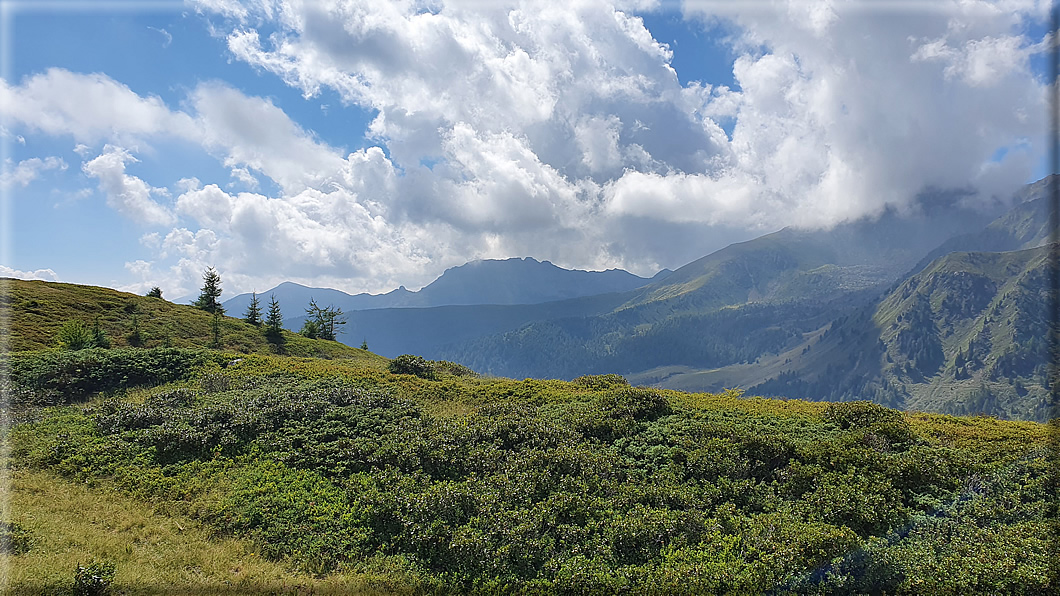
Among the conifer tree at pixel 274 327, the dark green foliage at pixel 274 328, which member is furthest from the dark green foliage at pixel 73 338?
the conifer tree at pixel 274 327

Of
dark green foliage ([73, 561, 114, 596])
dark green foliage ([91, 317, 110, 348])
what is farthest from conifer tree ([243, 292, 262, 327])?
dark green foliage ([73, 561, 114, 596])

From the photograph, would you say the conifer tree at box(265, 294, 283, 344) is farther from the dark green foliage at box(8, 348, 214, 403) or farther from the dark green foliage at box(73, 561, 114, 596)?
the dark green foliage at box(73, 561, 114, 596)

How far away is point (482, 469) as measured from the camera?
1639 cm

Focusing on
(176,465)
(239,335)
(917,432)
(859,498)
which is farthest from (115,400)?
(917,432)

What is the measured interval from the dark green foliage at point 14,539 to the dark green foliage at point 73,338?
84.9 feet

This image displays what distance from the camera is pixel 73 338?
1266 inches

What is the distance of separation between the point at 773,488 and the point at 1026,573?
5.57 m

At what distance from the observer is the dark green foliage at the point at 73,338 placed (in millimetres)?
31969

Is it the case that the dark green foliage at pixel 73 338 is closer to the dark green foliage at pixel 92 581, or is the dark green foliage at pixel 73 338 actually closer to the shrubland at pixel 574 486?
the shrubland at pixel 574 486

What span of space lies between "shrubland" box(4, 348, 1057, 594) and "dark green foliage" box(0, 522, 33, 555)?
0.34m

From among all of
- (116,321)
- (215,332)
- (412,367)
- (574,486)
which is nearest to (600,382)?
(412,367)

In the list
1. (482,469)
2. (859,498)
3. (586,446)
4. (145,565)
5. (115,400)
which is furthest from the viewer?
(115,400)

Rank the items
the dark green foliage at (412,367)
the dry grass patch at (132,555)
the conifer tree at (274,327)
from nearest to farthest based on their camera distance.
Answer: the dry grass patch at (132,555) < the dark green foliage at (412,367) < the conifer tree at (274,327)

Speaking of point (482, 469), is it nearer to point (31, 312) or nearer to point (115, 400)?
point (115, 400)
